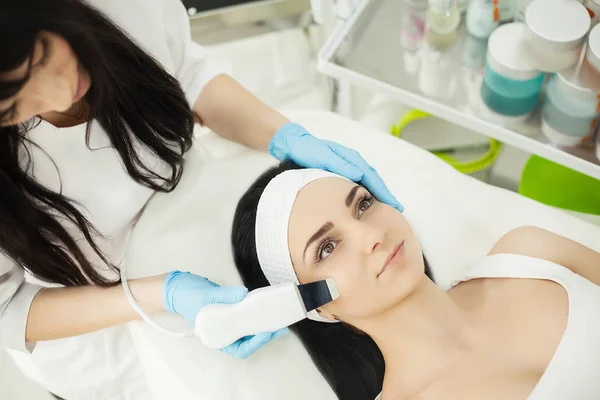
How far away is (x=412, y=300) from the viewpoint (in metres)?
1.04

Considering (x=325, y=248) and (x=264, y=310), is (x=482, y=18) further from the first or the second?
(x=264, y=310)

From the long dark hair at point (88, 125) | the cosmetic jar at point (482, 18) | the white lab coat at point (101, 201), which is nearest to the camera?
the long dark hair at point (88, 125)

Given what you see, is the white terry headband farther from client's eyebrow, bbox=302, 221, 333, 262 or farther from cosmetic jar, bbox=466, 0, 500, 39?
cosmetic jar, bbox=466, 0, 500, 39

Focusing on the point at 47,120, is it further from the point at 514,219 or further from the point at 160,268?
the point at 514,219

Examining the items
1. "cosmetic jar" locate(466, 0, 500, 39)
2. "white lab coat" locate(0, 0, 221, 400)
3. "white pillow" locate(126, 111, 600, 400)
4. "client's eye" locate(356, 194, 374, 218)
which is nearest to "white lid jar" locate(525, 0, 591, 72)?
"cosmetic jar" locate(466, 0, 500, 39)

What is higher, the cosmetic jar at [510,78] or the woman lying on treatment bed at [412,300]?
the cosmetic jar at [510,78]

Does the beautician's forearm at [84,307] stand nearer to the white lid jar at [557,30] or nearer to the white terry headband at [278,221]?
the white terry headband at [278,221]

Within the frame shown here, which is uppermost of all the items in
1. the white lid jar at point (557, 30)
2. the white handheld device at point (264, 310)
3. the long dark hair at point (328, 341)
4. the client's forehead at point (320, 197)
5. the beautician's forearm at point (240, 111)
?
the white lid jar at point (557, 30)

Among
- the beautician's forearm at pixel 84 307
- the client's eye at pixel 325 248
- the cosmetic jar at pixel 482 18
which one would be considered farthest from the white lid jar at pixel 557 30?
the beautician's forearm at pixel 84 307

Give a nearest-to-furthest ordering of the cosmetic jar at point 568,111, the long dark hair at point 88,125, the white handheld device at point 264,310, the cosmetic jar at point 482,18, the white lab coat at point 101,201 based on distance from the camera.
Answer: the long dark hair at point 88,125 < the white handheld device at point 264,310 < the white lab coat at point 101,201 < the cosmetic jar at point 568,111 < the cosmetic jar at point 482,18

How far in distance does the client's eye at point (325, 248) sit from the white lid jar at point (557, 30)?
552 millimetres

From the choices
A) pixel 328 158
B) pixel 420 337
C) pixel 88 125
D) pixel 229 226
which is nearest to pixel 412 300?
pixel 420 337

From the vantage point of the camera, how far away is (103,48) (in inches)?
36.8

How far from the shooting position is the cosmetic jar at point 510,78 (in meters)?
1.20
